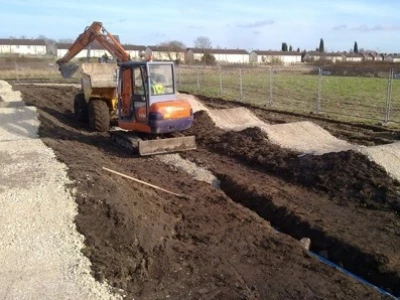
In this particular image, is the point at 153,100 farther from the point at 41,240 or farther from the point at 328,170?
the point at 41,240

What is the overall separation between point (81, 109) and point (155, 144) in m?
→ 6.26

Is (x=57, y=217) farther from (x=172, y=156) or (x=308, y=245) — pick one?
(x=172, y=156)

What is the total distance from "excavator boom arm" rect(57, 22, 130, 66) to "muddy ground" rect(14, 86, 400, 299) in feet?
16.2

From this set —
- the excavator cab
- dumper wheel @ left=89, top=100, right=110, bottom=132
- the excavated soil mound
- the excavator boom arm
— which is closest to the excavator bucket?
the excavator cab

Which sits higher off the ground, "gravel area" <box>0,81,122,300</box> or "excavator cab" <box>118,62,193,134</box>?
"excavator cab" <box>118,62,193,134</box>

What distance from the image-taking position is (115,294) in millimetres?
5449

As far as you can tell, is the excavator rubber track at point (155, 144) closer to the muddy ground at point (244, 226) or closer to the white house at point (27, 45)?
the muddy ground at point (244, 226)

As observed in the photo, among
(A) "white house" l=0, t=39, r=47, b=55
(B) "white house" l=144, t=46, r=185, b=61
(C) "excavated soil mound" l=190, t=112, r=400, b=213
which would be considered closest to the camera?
(C) "excavated soil mound" l=190, t=112, r=400, b=213

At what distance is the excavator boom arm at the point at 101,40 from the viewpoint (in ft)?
51.1

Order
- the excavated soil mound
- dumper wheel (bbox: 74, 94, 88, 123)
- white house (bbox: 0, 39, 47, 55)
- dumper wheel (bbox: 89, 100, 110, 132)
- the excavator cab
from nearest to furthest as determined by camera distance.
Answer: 1. the excavated soil mound
2. the excavator cab
3. dumper wheel (bbox: 89, 100, 110, 132)
4. dumper wheel (bbox: 74, 94, 88, 123)
5. white house (bbox: 0, 39, 47, 55)

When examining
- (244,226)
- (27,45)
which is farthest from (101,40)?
(27,45)

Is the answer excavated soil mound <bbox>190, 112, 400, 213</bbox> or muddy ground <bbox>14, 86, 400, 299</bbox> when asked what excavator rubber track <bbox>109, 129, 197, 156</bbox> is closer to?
muddy ground <bbox>14, 86, 400, 299</bbox>

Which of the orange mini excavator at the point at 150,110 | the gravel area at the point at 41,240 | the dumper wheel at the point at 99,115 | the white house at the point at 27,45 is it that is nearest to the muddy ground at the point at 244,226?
the gravel area at the point at 41,240

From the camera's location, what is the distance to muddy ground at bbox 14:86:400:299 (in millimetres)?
5922
